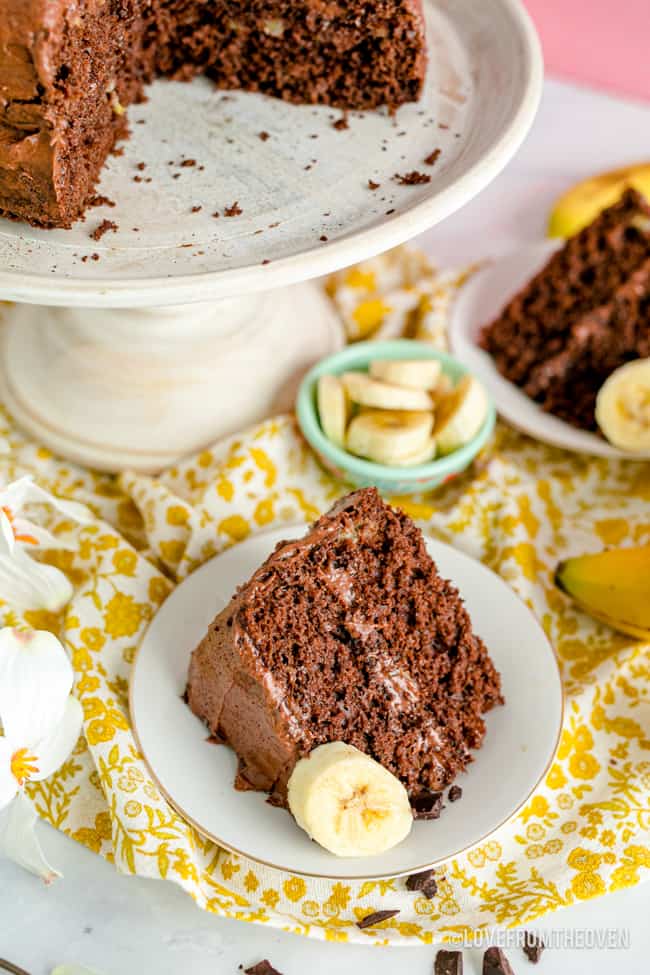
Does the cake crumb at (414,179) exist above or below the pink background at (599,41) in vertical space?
above

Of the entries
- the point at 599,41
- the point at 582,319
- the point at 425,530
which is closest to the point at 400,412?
the point at 425,530

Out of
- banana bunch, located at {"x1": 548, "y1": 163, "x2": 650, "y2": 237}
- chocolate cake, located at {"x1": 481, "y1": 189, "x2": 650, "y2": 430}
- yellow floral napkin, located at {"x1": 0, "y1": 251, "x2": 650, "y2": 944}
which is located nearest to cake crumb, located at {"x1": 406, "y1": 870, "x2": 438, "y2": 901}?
yellow floral napkin, located at {"x1": 0, "y1": 251, "x2": 650, "y2": 944}

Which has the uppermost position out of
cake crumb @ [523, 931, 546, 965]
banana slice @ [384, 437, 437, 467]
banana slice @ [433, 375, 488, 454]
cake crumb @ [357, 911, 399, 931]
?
banana slice @ [433, 375, 488, 454]

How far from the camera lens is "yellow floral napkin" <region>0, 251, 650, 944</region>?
1591 millimetres

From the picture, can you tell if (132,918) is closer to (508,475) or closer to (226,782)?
(226,782)

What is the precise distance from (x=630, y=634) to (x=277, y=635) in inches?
26.3

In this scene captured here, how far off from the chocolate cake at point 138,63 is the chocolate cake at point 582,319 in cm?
53

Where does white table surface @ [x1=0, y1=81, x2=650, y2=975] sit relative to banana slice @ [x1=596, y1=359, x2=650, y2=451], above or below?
below

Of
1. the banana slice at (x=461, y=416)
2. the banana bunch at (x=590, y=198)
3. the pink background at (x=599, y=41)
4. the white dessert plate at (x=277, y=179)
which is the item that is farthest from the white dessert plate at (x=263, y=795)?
the pink background at (x=599, y=41)

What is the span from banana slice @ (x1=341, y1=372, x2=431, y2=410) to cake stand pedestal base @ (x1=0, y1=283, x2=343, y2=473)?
8.3 inches

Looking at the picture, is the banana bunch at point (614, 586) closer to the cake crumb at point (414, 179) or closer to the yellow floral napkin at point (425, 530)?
the yellow floral napkin at point (425, 530)

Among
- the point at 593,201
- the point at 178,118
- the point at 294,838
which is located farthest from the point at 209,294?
the point at 593,201

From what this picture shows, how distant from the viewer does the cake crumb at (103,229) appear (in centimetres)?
174

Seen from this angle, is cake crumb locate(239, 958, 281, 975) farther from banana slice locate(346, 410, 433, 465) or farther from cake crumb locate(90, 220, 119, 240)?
cake crumb locate(90, 220, 119, 240)
